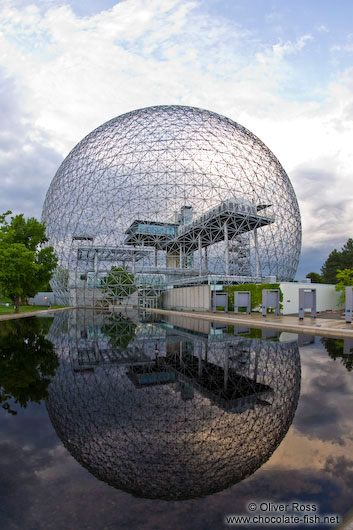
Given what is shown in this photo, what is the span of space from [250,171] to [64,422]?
45722 millimetres

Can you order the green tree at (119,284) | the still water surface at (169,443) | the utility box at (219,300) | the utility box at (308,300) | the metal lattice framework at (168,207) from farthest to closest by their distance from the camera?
the green tree at (119,284), the metal lattice framework at (168,207), the utility box at (219,300), the utility box at (308,300), the still water surface at (169,443)

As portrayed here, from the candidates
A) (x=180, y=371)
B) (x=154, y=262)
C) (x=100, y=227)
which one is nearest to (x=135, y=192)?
(x=100, y=227)

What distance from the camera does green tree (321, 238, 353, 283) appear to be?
59.6 m

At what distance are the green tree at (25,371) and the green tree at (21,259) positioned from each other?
21.6 meters

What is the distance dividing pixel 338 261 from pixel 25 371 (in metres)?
65.4

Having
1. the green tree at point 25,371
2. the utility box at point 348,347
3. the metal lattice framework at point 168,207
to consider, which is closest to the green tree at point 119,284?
the metal lattice framework at point 168,207

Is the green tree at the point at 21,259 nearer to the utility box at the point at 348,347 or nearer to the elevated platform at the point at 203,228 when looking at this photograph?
the elevated platform at the point at 203,228

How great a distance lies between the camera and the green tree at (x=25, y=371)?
6398 millimetres

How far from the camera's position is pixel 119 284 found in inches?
1981

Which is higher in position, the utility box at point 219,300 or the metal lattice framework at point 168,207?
the metal lattice framework at point 168,207

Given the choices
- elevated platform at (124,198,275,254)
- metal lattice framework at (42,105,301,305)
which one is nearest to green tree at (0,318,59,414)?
elevated platform at (124,198,275,254)

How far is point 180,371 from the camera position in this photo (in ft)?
27.4

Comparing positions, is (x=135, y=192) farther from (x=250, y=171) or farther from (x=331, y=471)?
(x=331, y=471)

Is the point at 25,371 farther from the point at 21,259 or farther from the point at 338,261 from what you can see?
the point at 338,261
